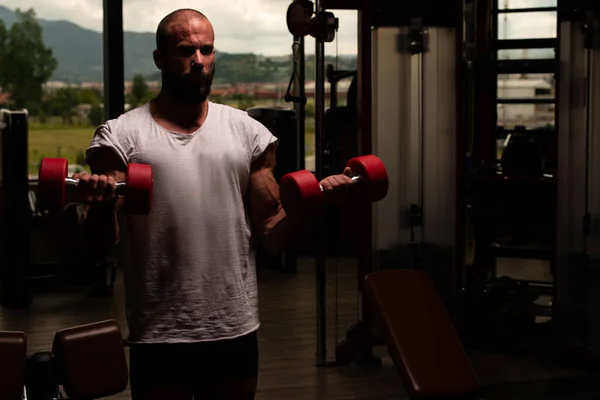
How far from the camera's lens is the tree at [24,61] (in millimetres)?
6973

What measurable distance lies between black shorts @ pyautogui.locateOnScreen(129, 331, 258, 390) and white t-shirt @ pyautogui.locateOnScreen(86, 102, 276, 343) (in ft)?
0.07

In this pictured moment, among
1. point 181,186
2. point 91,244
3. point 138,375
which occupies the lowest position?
point 138,375

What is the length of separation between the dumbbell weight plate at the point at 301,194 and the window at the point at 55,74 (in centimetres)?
528

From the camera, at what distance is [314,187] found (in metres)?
2.02

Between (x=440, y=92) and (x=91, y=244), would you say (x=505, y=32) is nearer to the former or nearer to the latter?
(x=440, y=92)

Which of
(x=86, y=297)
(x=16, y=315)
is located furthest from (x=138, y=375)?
(x=86, y=297)

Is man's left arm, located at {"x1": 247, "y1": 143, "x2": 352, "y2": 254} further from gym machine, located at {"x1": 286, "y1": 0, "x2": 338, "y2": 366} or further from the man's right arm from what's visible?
gym machine, located at {"x1": 286, "y1": 0, "x2": 338, "y2": 366}

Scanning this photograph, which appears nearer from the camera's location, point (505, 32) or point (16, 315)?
point (16, 315)

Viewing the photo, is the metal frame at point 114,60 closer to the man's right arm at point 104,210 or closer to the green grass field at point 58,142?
the green grass field at point 58,142

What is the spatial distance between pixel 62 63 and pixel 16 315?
2519mm

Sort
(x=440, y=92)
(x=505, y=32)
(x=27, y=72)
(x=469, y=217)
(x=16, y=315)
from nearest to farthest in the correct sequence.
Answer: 1. (x=440, y=92)
2. (x=469, y=217)
3. (x=16, y=315)
4. (x=505, y=32)
5. (x=27, y=72)

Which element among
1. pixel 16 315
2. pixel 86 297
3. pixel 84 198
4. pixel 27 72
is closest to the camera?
pixel 84 198

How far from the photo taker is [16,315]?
5.42 metres

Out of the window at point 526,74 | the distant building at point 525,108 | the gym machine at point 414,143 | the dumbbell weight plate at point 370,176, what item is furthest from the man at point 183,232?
the distant building at point 525,108
